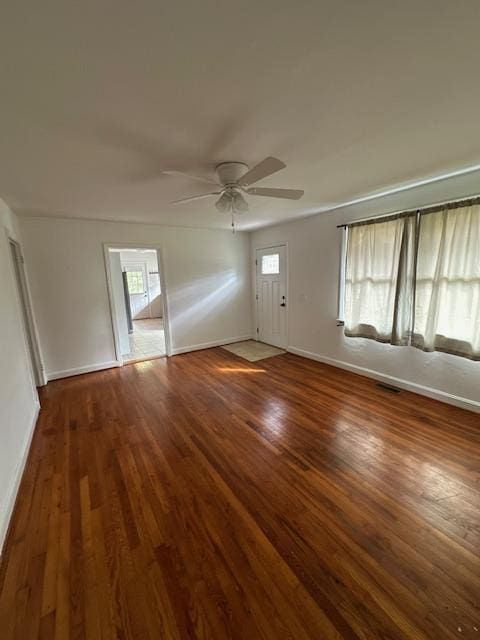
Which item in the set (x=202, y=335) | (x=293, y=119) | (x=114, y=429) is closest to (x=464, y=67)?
(x=293, y=119)

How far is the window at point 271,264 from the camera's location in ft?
16.6

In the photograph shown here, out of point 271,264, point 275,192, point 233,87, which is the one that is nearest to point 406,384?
point 275,192

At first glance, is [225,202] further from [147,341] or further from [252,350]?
[147,341]

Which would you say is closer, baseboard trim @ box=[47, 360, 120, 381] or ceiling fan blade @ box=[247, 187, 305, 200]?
ceiling fan blade @ box=[247, 187, 305, 200]

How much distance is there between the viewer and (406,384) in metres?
3.24

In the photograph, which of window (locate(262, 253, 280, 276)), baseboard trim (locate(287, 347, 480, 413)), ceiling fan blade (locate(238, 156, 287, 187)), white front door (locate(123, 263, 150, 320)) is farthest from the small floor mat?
white front door (locate(123, 263, 150, 320))

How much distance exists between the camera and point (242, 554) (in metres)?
1.41

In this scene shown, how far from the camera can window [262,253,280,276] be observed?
16.6 ft

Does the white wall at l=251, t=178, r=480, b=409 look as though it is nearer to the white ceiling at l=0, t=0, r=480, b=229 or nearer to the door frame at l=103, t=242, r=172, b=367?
the white ceiling at l=0, t=0, r=480, b=229

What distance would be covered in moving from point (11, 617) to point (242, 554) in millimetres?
1056

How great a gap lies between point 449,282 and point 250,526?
2.86m

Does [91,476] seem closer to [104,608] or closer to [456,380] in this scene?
[104,608]

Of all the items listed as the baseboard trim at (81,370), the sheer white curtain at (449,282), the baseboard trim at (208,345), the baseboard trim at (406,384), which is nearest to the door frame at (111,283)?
the baseboard trim at (81,370)

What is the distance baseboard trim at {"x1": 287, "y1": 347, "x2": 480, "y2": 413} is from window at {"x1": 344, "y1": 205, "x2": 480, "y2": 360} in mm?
498
